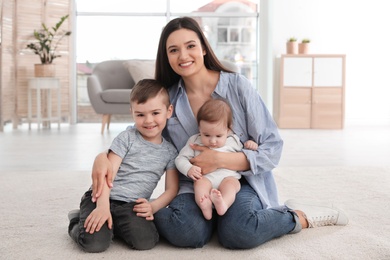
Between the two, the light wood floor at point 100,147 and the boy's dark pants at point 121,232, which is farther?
the light wood floor at point 100,147

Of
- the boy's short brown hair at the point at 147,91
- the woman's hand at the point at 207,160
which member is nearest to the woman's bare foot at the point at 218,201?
the woman's hand at the point at 207,160

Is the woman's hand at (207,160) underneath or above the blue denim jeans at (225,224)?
above

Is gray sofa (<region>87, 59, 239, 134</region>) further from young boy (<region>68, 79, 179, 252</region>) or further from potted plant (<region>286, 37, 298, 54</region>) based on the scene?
young boy (<region>68, 79, 179, 252</region>)

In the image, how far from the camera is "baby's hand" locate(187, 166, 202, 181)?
1862 mm

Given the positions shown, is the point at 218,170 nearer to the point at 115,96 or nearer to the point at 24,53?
the point at 115,96

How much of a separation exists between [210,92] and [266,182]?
374 mm

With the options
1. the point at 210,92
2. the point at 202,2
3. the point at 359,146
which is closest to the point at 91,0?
the point at 202,2

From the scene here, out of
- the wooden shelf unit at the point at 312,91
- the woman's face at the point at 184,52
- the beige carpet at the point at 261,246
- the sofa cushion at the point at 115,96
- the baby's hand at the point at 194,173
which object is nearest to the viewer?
the beige carpet at the point at 261,246

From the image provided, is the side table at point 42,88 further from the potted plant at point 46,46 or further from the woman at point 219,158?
the woman at point 219,158

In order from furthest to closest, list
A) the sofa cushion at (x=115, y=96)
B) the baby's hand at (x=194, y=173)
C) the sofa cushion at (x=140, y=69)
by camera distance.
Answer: the sofa cushion at (x=140, y=69), the sofa cushion at (x=115, y=96), the baby's hand at (x=194, y=173)

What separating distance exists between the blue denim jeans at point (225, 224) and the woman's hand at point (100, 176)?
0.19m

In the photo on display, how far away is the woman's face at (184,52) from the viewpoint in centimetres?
198

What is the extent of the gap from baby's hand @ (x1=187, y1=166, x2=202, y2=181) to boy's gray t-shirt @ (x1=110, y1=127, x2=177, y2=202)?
5.0 inches

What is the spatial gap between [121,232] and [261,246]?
0.43 m
